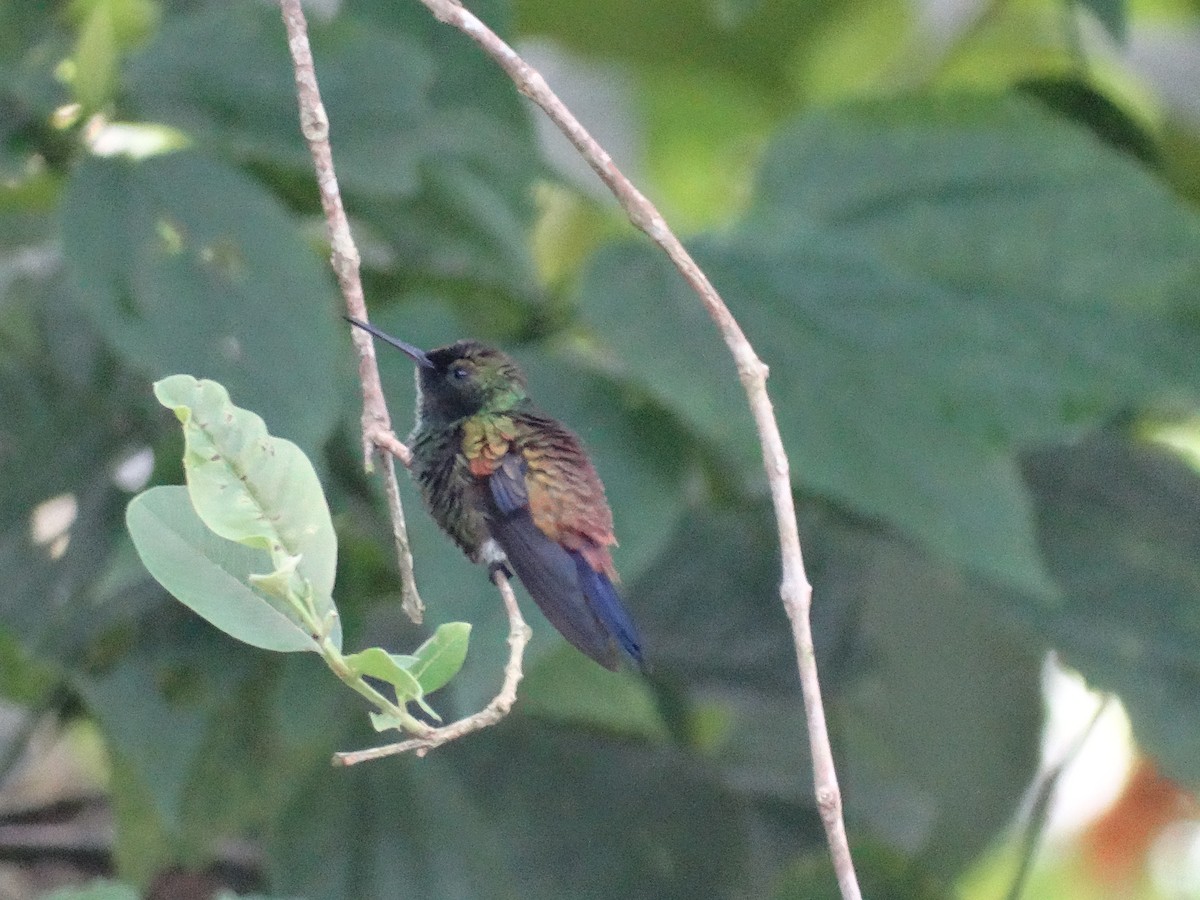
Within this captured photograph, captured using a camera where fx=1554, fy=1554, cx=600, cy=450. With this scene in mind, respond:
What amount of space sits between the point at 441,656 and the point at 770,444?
252 mm

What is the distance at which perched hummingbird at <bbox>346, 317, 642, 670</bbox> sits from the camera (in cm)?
118

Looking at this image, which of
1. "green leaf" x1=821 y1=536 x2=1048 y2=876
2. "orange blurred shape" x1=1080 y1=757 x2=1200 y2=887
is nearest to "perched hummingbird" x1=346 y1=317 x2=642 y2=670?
"green leaf" x1=821 y1=536 x2=1048 y2=876

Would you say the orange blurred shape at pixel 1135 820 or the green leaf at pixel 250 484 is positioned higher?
the green leaf at pixel 250 484

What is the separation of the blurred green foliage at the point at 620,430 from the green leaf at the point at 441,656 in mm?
584

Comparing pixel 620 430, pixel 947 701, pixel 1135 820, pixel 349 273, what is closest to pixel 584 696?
pixel 620 430

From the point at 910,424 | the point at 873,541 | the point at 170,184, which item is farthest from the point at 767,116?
the point at 170,184

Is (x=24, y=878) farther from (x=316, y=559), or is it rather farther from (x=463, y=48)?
(x=316, y=559)

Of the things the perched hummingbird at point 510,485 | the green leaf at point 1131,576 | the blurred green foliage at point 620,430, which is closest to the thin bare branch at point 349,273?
the perched hummingbird at point 510,485

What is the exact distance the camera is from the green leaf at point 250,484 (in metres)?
0.83

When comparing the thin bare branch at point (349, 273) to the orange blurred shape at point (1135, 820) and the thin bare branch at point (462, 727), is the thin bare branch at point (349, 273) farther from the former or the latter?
the orange blurred shape at point (1135, 820)

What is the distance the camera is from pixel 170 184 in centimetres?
171

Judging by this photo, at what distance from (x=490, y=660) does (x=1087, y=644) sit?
879 millimetres

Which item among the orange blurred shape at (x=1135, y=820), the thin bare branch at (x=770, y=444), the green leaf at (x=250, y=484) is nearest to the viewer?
the green leaf at (x=250, y=484)

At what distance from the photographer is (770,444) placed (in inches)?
38.6
